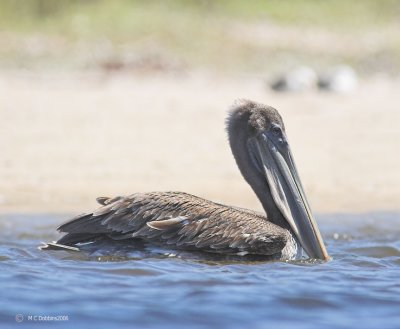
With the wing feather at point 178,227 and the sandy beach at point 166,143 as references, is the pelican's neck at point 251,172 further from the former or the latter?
the sandy beach at point 166,143

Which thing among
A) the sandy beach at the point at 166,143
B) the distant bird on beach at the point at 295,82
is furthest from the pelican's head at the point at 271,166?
the distant bird on beach at the point at 295,82

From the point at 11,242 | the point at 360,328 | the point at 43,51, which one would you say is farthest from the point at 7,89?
the point at 360,328

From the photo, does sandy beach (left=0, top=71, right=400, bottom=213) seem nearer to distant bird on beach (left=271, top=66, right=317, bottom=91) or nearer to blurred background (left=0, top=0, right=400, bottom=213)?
blurred background (left=0, top=0, right=400, bottom=213)

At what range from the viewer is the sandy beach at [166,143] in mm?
8930

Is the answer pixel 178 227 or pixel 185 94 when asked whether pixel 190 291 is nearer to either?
pixel 178 227

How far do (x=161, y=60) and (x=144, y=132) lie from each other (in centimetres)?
505

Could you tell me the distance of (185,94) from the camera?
1324cm

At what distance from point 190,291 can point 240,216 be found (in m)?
0.82

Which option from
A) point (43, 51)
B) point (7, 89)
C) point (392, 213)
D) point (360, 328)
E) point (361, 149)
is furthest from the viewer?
point (43, 51)

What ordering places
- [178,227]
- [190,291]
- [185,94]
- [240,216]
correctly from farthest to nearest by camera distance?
[185,94] < [240,216] < [178,227] < [190,291]

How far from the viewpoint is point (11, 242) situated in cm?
712

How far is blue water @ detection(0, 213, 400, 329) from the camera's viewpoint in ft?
16.1

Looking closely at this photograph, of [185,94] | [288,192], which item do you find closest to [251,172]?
[288,192]

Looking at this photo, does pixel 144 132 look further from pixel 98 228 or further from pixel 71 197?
pixel 98 228
